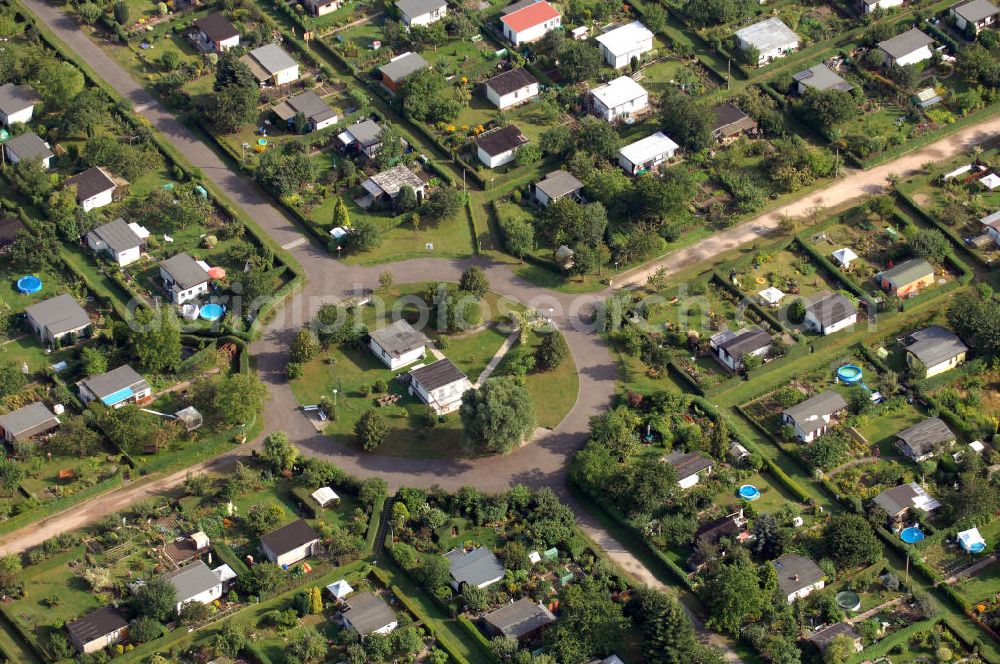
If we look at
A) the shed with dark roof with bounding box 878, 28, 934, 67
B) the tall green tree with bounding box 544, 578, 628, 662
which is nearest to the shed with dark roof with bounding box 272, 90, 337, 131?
the shed with dark roof with bounding box 878, 28, 934, 67

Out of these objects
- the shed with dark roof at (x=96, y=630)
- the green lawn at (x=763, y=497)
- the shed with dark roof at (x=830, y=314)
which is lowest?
the green lawn at (x=763, y=497)

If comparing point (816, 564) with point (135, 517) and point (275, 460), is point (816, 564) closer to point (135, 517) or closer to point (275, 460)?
point (275, 460)

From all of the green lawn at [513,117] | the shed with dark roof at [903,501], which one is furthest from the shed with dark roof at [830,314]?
the green lawn at [513,117]

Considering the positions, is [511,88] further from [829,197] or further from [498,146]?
[829,197]

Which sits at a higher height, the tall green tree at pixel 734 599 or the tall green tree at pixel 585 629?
→ the tall green tree at pixel 585 629

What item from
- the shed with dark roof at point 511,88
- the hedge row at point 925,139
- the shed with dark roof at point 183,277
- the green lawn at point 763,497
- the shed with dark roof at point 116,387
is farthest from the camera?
the shed with dark roof at point 511,88

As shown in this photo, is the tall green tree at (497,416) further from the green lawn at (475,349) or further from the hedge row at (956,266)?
the hedge row at (956,266)

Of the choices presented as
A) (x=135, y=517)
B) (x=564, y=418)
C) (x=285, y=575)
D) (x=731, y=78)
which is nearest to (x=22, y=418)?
(x=135, y=517)
